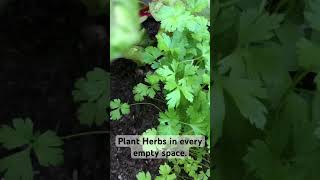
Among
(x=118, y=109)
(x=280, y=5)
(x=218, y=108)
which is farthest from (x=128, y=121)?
(x=280, y=5)

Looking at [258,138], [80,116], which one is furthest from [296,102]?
[80,116]

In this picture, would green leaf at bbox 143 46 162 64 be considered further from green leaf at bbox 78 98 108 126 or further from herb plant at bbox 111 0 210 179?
green leaf at bbox 78 98 108 126

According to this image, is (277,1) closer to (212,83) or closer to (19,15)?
(212,83)

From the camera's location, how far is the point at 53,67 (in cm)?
138

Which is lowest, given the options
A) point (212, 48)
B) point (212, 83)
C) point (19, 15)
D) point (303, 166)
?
point (303, 166)

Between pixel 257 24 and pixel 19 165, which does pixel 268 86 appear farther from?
pixel 19 165

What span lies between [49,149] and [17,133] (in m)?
0.12

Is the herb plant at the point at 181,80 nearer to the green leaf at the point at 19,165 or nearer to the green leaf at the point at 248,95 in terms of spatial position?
the green leaf at the point at 248,95

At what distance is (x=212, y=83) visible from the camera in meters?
1.31

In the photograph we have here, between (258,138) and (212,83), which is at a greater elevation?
(212,83)

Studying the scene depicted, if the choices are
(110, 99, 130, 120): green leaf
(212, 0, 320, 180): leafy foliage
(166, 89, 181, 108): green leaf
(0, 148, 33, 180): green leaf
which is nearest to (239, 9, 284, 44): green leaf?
(212, 0, 320, 180): leafy foliage

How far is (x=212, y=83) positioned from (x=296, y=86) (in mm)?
282

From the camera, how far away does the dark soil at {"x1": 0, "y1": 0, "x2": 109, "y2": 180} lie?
1.36 m

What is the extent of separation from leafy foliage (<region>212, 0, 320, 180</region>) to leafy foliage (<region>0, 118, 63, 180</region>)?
0.54 m
